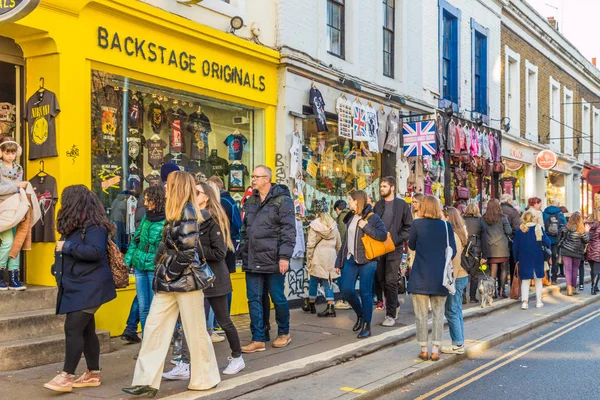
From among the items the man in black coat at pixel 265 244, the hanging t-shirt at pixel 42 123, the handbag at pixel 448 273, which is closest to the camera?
the handbag at pixel 448 273

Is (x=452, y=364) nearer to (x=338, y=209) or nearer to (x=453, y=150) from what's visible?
(x=338, y=209)

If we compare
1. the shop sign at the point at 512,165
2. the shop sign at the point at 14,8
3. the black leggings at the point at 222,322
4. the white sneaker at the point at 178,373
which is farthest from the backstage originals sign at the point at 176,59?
the shop sign at the point at 512,165

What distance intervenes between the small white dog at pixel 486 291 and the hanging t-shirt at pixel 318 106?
395 cm

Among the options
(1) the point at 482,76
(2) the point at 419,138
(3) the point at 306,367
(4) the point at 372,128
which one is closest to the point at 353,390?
(3) the point at 306,367

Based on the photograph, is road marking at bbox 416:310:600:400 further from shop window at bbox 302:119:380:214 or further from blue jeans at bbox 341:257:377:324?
shop window at bbox 302:119:380:214

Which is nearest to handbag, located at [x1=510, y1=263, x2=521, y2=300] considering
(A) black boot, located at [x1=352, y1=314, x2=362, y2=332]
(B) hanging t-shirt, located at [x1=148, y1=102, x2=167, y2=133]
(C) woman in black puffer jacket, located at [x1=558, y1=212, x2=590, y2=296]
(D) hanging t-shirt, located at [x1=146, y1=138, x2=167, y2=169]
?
(C) woman in black puffer jacket, located at [x1=558, y1=212, x2=590, y2=296]

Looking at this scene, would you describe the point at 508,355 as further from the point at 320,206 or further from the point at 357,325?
the point at 320,206

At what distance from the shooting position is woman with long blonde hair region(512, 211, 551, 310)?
12.4m

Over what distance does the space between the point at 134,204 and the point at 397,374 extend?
431cm

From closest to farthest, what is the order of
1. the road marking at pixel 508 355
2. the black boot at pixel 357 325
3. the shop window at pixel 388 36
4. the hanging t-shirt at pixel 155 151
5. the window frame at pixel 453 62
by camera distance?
1. the road marking at pixel 508 355
2. the black boot at pixel 357 325
3. the hanging t-shirt at pixel 155 151
4. the shop window at pixel 388 36
5. the window frame at pixel 453 62

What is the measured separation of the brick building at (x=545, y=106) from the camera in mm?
22750

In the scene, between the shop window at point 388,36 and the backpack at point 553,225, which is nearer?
the shop window at point 388,36

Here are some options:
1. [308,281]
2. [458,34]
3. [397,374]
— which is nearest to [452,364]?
[397,374]

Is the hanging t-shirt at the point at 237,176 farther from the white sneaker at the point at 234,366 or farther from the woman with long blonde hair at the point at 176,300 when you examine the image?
the woman with long blonde hair at the point at 176,300
